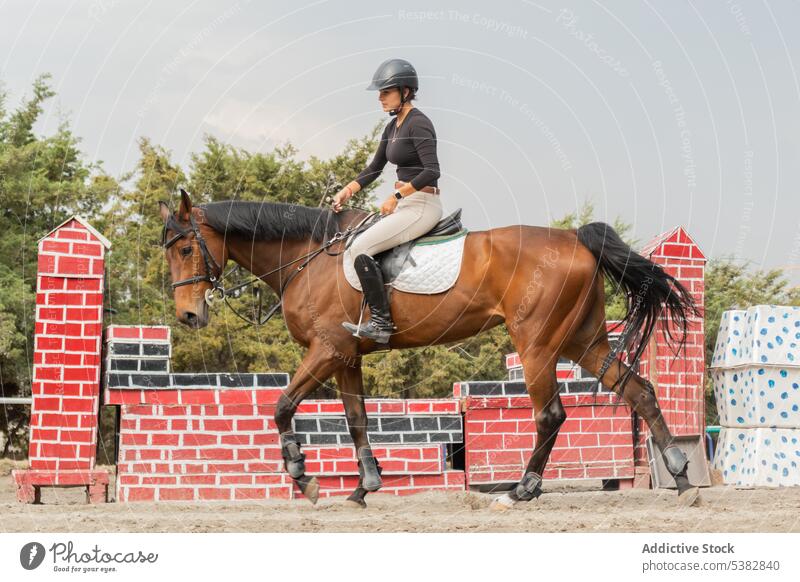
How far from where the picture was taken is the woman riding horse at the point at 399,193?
6668 millimetres

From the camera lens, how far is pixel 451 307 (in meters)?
6.74

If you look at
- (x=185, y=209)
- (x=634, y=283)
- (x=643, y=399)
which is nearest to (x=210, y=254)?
(x=185, y=209)

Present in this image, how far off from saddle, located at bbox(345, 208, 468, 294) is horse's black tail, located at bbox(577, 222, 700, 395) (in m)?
0.97

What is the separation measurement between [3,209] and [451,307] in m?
→ 10.6

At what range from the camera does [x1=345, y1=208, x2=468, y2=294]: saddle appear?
6734 millimetres

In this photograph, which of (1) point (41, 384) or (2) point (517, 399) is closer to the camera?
(1) point (41, 384)

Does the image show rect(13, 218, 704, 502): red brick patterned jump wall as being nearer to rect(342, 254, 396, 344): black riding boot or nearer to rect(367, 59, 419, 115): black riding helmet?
rect(342, 254, 396, 344): black riding boot

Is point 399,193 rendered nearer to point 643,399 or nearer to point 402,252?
point 402,252

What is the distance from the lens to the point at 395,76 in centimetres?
668

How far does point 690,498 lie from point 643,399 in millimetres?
772

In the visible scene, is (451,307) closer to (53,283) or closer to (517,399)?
(517,399)

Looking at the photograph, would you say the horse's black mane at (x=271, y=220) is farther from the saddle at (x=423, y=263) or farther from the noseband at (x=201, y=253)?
the saddle at (x=423, y=263)

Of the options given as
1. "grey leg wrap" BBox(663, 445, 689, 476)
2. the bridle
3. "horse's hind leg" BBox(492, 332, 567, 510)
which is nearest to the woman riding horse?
the bridle
